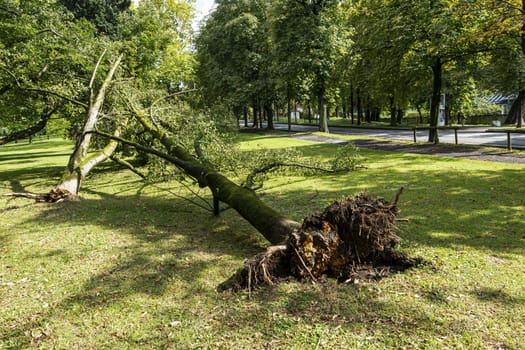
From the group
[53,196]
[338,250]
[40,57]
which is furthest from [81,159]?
[338,250]

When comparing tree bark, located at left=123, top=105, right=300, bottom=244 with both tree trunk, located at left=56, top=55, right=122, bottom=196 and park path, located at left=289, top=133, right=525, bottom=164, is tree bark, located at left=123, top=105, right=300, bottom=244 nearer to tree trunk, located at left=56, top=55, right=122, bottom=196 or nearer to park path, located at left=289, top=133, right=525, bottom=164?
tree trunk, located at left=56, top=55, right=122, bottom=196

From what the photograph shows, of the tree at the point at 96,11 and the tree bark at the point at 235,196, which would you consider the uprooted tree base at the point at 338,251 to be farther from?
the tree at the point at 96,11

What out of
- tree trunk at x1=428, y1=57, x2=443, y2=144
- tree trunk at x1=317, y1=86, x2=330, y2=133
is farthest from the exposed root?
tree trunk at x1=317, y1=86, x2=330, y2=133

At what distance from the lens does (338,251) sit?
4.45m

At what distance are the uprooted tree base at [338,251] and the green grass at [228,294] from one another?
195 mm

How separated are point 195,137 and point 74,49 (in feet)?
25.3

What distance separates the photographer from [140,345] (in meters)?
3.17

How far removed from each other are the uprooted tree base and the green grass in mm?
195

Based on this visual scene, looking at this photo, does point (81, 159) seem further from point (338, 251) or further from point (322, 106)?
point (322, 106)

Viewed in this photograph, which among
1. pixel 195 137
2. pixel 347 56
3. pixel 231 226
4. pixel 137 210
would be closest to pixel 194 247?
pixel 231 226

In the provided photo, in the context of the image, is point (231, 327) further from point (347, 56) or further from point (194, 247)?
point (347, 56)

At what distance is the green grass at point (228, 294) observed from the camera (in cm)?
325

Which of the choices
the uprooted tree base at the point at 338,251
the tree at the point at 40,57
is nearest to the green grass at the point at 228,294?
the uprooted tree base at the point at 338,251

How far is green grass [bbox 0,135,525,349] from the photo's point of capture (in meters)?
3.25
